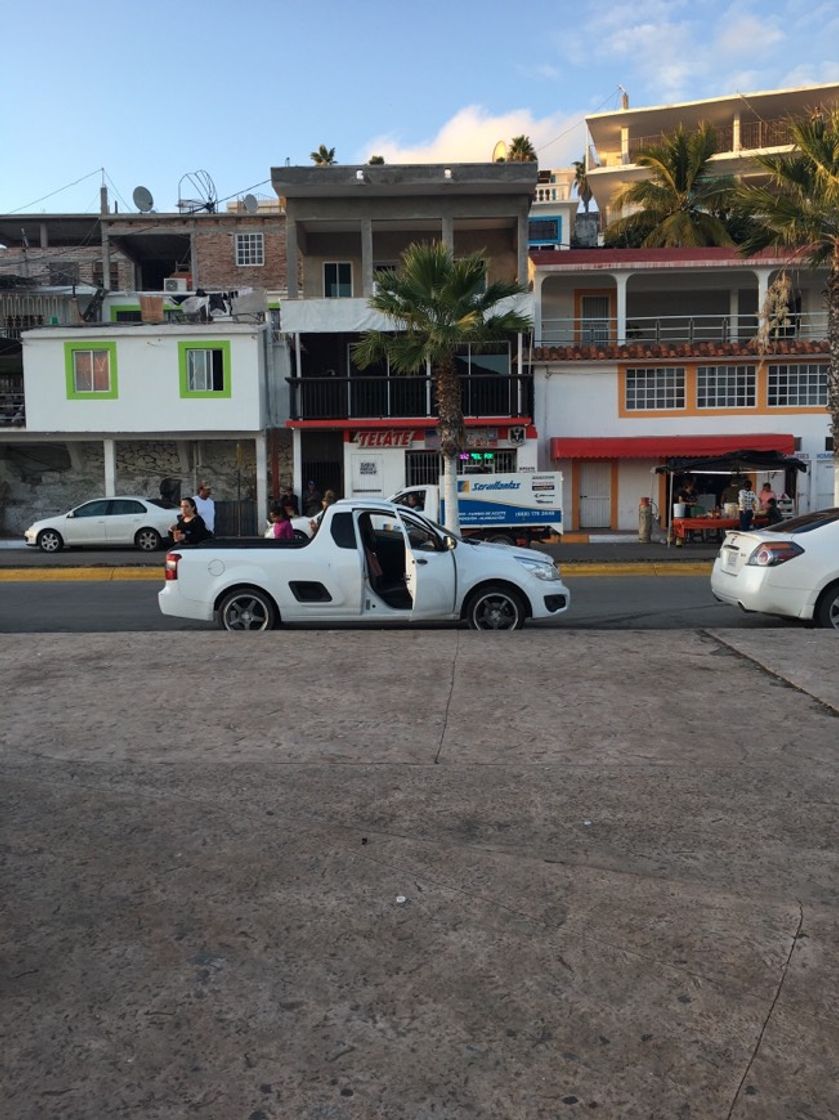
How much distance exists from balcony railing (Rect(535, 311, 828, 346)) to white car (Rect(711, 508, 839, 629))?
72.6 ft

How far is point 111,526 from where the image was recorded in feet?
83.1

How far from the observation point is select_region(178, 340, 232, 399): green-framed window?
30.7 m

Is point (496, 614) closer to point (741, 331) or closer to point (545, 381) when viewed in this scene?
point (545, 381)

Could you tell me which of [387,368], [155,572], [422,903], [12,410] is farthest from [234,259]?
[422,903]

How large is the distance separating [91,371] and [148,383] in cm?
188

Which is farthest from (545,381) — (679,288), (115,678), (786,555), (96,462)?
(115,678)

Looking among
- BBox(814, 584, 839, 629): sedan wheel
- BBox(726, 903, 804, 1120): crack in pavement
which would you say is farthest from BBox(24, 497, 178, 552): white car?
BBox(726, 903, 804, 1120): crack in pavement

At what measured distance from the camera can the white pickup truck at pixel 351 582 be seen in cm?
1053

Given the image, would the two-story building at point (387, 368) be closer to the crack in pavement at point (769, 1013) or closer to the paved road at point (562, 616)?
the paved road at point (562, 616)

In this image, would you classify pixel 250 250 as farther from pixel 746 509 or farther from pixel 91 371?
pixel 746 509

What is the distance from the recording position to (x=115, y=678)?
7395 millimetres

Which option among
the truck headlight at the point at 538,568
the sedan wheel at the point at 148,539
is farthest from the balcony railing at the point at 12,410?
the truck headlight at the point at 538,568

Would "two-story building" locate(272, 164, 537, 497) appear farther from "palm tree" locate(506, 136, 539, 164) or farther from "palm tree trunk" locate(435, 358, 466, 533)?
"palm tree" locate(506, 136, 539, 164)

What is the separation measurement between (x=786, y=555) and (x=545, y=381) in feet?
69.8
